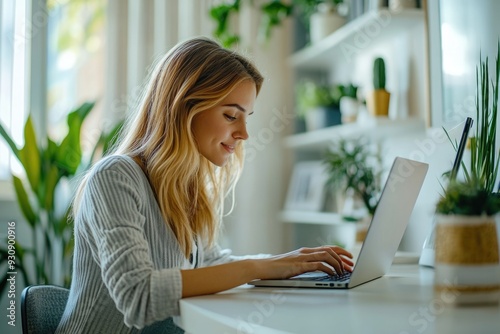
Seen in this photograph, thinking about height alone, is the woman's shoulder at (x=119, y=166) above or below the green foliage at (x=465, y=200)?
above

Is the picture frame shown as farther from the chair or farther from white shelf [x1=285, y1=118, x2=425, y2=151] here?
the chair

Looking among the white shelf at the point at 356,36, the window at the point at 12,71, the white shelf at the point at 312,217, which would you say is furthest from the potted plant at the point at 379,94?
the window at the point at 12,71

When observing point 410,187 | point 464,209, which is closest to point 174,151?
point 410,187

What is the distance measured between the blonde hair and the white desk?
10.8 inches

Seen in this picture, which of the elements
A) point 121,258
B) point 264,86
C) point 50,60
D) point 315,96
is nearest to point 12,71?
point 50,60

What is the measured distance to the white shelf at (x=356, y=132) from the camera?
6.86 ft

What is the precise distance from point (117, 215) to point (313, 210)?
1.74 meters

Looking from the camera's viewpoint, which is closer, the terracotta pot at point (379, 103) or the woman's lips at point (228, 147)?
the woman's lips at point (228, 147)

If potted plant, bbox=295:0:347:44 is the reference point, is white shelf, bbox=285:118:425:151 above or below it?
below

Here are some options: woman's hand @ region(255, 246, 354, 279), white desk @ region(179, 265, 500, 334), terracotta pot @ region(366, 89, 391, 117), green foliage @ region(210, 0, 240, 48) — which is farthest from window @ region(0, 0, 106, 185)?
white desk @ region(179, 265, 500, 334)

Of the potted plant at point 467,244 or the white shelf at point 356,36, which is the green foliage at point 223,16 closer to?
the white shelf at point 356,36

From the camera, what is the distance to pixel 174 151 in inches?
50.7

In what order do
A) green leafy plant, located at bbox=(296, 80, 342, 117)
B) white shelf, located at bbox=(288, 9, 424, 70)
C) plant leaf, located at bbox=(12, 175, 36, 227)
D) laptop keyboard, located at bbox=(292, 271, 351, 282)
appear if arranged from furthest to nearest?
1. green leafy plant, located at bbox=(296, 80, 342, 117)
2. plant leaf, located at bbox=(12, 175, 36, 227)
3. white shelf, located at bbox=(288, 9, 424, 70)
4. laptop keyboard, located at bbox=(292, 271, 351, 282)

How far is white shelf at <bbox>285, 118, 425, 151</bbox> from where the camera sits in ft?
6.86
